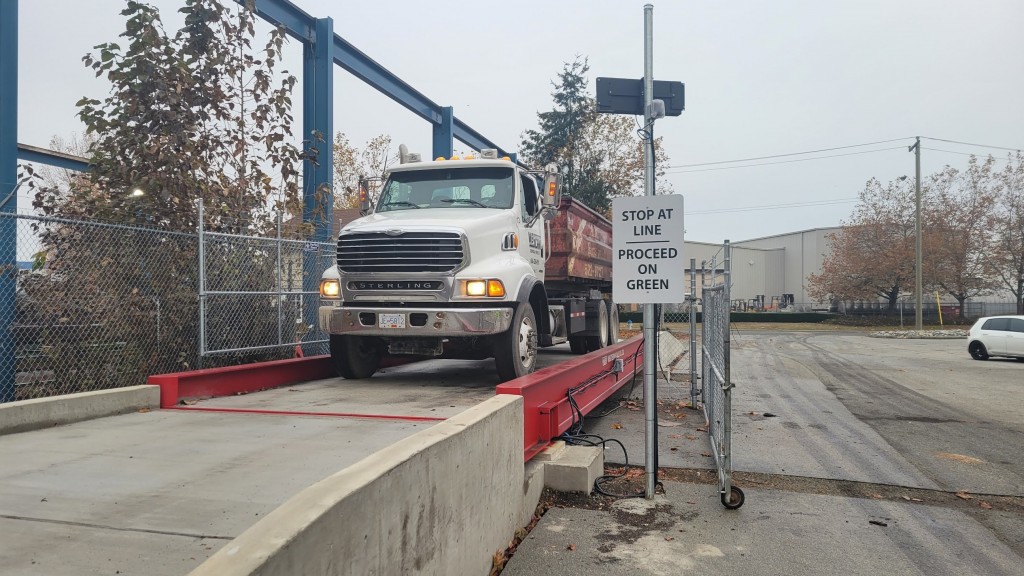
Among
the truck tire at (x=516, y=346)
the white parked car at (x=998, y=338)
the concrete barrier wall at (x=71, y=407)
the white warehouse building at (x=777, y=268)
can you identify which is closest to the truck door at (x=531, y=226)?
the truck tire at (x=516, y=346)

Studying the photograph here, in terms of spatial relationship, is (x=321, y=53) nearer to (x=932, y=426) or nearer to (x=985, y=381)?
(x=932, y=426)

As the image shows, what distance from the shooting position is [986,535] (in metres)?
5.09

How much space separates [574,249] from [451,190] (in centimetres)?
255

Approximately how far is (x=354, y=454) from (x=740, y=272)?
214ft

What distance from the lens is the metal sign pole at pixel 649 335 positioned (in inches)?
232

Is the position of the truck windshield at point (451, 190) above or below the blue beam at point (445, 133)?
below

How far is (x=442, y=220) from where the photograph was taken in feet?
22.9

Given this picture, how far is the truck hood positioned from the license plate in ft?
2.91

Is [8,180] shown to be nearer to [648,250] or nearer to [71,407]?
[71,407]

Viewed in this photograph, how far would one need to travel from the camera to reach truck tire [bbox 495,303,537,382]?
680 cm

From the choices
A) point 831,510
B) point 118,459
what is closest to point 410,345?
point 118,459

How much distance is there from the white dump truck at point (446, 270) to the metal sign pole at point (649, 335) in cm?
146

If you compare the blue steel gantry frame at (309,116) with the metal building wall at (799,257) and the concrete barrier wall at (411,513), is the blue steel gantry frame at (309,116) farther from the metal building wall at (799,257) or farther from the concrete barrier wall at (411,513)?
the metal building wall at (799,257)

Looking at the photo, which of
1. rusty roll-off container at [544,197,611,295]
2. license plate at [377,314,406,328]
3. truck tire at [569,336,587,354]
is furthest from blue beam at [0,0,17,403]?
truck tire at [569,336,587,354]
